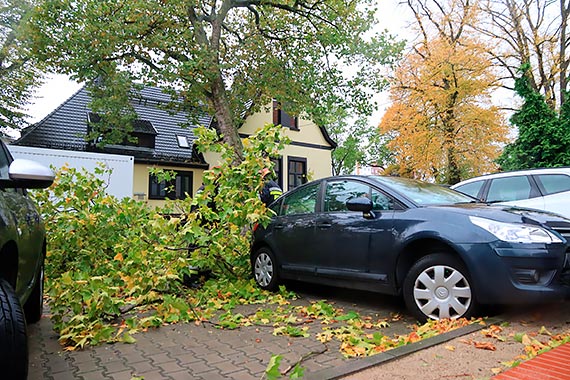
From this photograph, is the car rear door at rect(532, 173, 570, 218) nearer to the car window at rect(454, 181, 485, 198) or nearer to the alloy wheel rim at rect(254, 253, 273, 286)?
the car window at rect(454, 181, 485, 198)

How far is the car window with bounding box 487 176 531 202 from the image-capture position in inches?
290

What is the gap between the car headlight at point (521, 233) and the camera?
3797 mm

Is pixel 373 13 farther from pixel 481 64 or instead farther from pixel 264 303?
pixel 264 303

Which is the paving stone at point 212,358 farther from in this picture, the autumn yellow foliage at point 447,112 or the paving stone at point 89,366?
the autumn yellow foliage at point 447,112

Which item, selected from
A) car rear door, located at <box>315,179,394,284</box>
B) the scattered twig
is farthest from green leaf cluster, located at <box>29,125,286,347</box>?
the scattered twig

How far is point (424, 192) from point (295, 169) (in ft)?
70.4

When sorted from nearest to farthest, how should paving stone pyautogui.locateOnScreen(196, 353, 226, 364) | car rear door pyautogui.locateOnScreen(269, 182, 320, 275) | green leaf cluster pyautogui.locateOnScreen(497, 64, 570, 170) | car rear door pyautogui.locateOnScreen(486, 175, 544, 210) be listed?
paving stone pyautogui.locateOnScreen(196, 353, 226, 364) → car rear door pyautogui.locateOnScreen(269, 182, 320, 275) → car rear door pyautogui.locateOnScreen(486, 175, 544, 210) → green leaf cluster pyautogui.locateOnScreen(497, 64, 570, 170)

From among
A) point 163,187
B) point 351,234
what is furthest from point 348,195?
point 163,187

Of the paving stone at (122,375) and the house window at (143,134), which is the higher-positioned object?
the house window at (143,134)

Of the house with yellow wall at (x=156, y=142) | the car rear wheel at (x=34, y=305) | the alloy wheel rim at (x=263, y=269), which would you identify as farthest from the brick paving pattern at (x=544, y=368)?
the house with yellow wall at (x=156, y=142)

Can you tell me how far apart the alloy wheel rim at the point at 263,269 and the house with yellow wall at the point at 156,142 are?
1218cm

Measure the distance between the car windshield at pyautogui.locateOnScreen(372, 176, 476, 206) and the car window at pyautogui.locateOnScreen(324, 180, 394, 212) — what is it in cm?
18

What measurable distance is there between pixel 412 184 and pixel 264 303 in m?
2.28

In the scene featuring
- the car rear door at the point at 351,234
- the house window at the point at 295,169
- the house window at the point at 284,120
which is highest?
the house window at the point at 284,120
